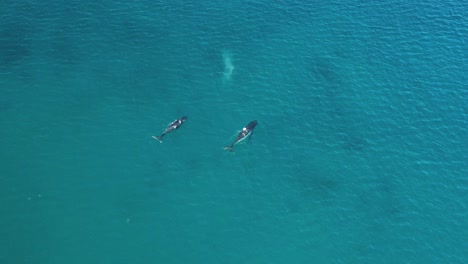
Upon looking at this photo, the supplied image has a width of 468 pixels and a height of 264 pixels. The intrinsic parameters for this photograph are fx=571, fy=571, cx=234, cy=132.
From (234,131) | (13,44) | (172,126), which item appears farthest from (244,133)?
(13,44)

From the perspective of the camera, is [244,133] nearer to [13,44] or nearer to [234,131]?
[234,131]

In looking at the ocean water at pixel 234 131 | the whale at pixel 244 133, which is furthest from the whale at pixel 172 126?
the whale at pixel 244 133

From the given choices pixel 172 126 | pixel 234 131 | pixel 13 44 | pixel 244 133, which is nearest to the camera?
pixel 244 133

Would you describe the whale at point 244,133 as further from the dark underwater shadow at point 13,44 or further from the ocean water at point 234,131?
the dark underwater shadow at point 13,44

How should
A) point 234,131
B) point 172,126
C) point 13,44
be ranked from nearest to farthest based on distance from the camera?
point 172,126 < point 234,131 < point 13,44

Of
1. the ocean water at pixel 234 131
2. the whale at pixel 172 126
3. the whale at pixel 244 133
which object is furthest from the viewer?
the whale at pixel 172 126

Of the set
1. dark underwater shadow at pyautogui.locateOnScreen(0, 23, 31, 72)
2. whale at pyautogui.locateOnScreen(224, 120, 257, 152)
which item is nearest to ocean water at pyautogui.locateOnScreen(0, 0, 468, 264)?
dark underwater shadow at pyautogui.locateOnScreen(0, 23, 31, 72)

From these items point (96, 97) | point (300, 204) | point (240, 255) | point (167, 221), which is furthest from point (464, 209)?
point (96, 97)
